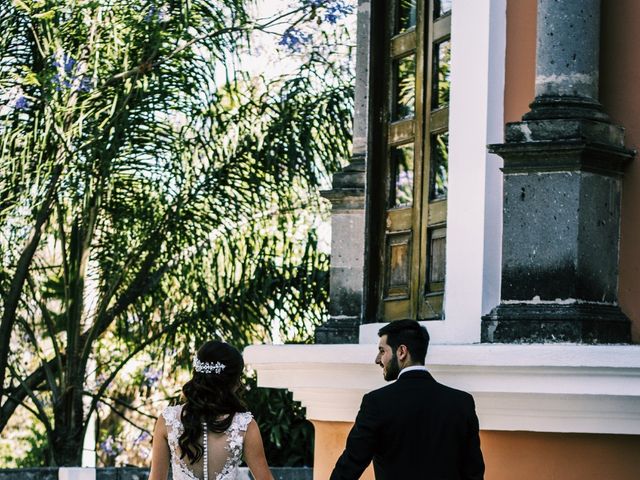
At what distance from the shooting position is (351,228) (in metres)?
7.66

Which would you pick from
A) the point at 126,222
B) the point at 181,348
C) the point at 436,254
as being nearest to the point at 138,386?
the point at 181,348

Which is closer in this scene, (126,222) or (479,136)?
(479,136)

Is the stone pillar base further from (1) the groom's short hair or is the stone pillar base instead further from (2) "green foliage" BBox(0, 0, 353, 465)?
(2) "green foliage" BBox(0, 0, 353, 465)

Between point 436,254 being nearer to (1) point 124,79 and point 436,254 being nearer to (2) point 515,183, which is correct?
(2) point 515,183

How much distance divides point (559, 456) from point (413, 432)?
0.97 m

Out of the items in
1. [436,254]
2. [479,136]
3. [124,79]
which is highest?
[124,79]

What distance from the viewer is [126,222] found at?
10688mm

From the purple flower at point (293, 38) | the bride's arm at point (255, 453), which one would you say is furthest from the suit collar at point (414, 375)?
the purple flower at point (293, 38)

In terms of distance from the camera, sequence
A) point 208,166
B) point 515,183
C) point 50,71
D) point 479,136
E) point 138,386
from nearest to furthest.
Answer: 1. point 515,183
2. point 479,136
3. point 50,71
4. point 208,166
5. point 138,386

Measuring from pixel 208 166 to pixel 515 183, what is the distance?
516cm

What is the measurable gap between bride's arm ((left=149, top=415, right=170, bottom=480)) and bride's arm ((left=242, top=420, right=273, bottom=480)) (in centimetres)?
29

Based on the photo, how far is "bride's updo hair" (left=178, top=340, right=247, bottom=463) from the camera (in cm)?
534

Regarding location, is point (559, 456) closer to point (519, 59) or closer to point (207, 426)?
point (207, 426)

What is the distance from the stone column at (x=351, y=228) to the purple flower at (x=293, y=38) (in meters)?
2.86
